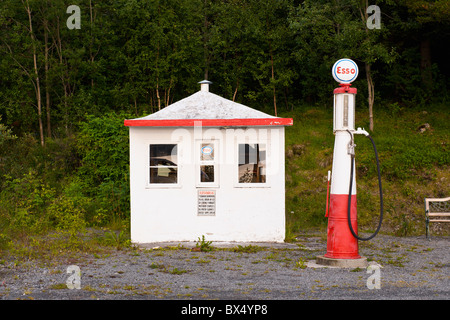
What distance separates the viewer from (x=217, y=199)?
479 inches

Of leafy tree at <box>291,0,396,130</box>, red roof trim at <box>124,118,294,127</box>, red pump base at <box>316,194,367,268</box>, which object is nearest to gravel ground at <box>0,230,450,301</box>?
red pump base at <box>316,194,367,268</box>

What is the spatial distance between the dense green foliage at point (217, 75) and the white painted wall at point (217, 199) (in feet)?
21.1

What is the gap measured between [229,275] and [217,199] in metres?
3.63

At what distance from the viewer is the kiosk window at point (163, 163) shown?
40.2 ft

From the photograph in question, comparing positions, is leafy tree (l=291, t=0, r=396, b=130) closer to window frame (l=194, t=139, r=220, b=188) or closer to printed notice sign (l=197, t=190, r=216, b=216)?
window frame (l=194, t=139, r=220, b=188)

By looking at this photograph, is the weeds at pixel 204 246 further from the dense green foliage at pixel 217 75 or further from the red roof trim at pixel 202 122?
the dense green foliage at pixel 217 75

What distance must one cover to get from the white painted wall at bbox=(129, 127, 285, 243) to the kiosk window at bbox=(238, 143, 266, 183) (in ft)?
0.38

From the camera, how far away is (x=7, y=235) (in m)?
12.1

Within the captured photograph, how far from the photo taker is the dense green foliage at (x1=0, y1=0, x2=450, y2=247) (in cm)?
2056
